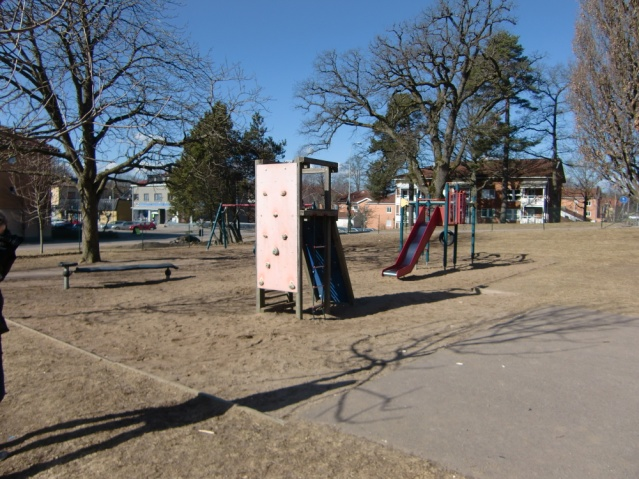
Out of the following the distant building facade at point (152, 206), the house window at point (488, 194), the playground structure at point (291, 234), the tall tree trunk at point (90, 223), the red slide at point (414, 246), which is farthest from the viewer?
the distant building facade at point (152, 206)

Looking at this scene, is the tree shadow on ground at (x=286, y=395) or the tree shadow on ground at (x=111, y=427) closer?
the tree shadow on ground at (x=111, y=427)

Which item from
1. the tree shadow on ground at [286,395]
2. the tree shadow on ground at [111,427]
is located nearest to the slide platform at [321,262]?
the tree shadow on ground at [286,395]

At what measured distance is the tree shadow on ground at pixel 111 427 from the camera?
3.52 meters

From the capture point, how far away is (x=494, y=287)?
11.9 meters

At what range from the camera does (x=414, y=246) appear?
1452cm

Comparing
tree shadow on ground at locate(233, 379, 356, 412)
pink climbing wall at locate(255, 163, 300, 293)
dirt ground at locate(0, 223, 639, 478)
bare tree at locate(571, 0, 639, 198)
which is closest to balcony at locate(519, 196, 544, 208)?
bare tree at locate(571, 0, 639, 198)

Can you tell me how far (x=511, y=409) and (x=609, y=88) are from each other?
60.8 ft

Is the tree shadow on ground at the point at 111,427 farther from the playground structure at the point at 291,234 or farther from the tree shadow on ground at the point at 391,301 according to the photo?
the tree shadow on ground at the point at 391,301

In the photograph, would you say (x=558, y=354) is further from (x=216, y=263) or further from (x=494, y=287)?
(x=216, y=263)

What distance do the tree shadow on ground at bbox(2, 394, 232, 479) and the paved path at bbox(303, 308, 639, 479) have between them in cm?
96

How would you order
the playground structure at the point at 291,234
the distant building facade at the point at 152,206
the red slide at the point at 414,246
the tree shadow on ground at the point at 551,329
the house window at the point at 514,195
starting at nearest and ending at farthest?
the tree shadow on ground at the point at 551,329 → the playground structure at the point at 291,234 → the red slide at the point at 414,246 → the house window at the point at 514,195 → the distant building facade at the point at 152,206

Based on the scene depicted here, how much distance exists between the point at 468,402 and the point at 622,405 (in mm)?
1306

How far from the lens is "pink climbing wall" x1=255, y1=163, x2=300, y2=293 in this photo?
785 centimetres

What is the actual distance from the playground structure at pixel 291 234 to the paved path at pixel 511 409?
8.71 ft
